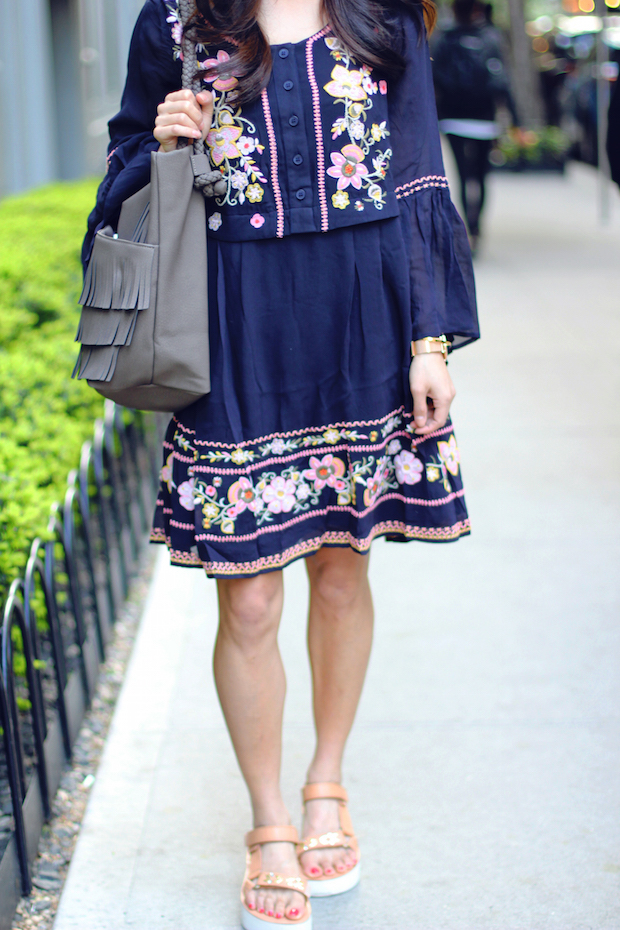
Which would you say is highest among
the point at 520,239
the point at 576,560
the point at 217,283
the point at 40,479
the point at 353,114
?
the point at 353,114

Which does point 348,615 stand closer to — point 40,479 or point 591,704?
point 591,704

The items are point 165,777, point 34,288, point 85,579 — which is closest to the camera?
point 165,777

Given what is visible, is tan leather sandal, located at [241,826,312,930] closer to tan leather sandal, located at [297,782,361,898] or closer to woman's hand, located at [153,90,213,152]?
tan leather sandal, located at [297,782,361,898]

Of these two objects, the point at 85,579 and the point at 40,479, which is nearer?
the point at 40,479

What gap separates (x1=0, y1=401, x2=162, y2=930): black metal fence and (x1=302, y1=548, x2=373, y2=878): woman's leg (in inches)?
24.8

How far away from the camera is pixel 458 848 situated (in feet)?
7.86

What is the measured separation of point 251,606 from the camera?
209 centimetres

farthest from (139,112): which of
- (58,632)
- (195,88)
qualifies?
(58,632)

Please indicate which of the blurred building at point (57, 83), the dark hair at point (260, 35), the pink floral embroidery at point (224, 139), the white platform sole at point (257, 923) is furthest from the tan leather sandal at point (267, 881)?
the blurred building at point (57, 83)

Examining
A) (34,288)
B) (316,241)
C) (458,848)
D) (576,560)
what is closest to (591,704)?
(458,848)

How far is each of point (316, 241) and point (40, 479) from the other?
4.72ft

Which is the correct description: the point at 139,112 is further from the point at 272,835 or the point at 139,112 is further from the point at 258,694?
the point at 272,835

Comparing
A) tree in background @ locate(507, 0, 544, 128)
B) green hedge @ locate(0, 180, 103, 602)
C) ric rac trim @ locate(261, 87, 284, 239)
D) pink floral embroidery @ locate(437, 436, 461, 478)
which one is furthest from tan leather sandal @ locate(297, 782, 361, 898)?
tree in background @ locate(507, 0, 544, 128)

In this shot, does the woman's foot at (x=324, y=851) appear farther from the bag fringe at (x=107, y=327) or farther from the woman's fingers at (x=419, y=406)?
the bag fringe at (x=107, y=327)
